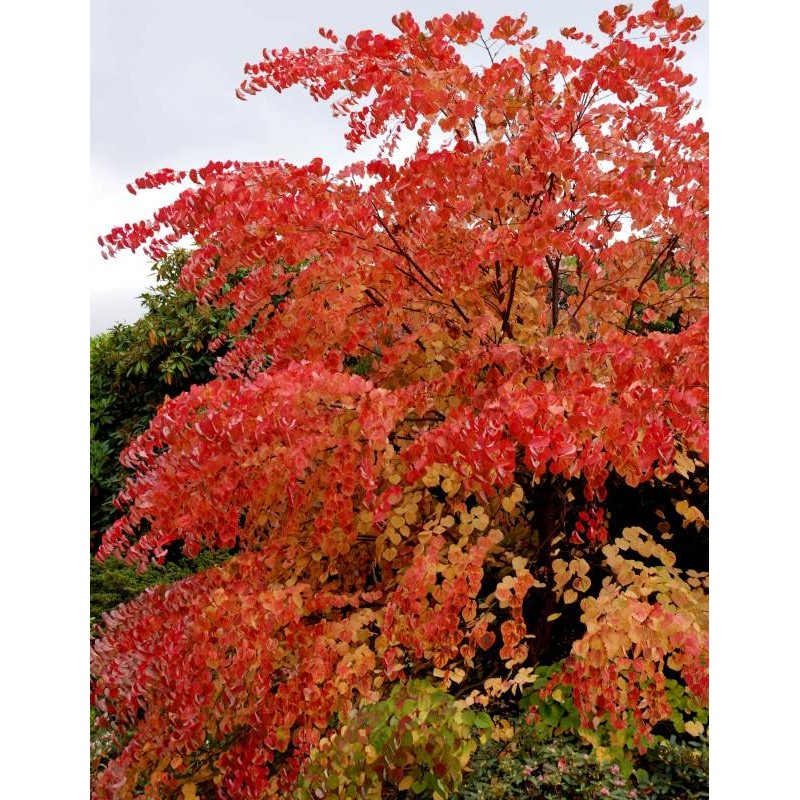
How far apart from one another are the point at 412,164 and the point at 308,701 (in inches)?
70.3

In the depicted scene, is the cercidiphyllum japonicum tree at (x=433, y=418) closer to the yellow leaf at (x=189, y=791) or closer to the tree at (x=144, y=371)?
the yellow leaf at (x=189, y=791)

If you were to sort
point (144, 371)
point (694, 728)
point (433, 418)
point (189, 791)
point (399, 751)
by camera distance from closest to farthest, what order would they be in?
point (399, 751)
point (694, 728)
point (189, 791)
point (433, 418)
point (144, 371)

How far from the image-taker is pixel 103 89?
4.61 m

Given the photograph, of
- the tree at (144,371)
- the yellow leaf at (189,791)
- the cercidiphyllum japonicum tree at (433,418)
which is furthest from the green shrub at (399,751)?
the tree at (144,371)

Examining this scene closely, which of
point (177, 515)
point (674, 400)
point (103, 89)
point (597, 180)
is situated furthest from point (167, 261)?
point (674, 400)

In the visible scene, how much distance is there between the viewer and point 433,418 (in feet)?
10.4

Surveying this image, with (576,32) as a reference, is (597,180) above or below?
below

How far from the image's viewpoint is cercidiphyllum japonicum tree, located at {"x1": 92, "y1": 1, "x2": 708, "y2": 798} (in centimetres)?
243

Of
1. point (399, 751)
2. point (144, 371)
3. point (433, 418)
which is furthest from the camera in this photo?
point (144, 371)

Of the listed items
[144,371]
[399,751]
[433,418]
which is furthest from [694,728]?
[144,371]

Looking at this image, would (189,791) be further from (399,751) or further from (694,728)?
(694,728)

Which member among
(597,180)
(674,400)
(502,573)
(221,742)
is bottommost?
(221,742)

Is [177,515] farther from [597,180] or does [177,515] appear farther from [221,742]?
[597,180]

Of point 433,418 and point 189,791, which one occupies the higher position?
point 433,418
